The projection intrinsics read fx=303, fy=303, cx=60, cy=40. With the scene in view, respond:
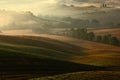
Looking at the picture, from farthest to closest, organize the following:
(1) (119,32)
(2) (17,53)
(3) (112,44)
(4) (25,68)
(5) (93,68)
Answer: (1) (119,32) → (3) (112,44) → (2) (17,53) → (5) (93,68) → (4) (25,68)

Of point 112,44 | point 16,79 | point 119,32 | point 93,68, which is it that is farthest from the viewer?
point 119,32

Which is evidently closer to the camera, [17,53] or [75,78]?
[75,78]

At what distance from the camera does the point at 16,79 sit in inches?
2366

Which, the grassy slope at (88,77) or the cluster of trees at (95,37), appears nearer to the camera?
the grassy slope at (88,77)

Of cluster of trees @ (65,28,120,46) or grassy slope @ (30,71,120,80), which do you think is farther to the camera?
cluster of trees @ (65,28,120,46)

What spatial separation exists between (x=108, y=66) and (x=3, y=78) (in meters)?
32.8

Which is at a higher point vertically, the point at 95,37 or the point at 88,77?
the point at 95,37

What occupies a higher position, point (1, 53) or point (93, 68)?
point (1, 53)

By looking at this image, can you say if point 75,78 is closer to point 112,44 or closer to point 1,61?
point 1,61

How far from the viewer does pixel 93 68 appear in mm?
78000

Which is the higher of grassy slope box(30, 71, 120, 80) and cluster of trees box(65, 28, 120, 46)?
cluster of trees box(65, 28, 120, 46)

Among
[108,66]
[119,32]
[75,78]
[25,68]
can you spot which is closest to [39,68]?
Answer: [25,68]

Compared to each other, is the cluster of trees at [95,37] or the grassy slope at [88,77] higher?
the cluster of trees at [95,37]

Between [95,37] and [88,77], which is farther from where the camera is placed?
[95,37]
